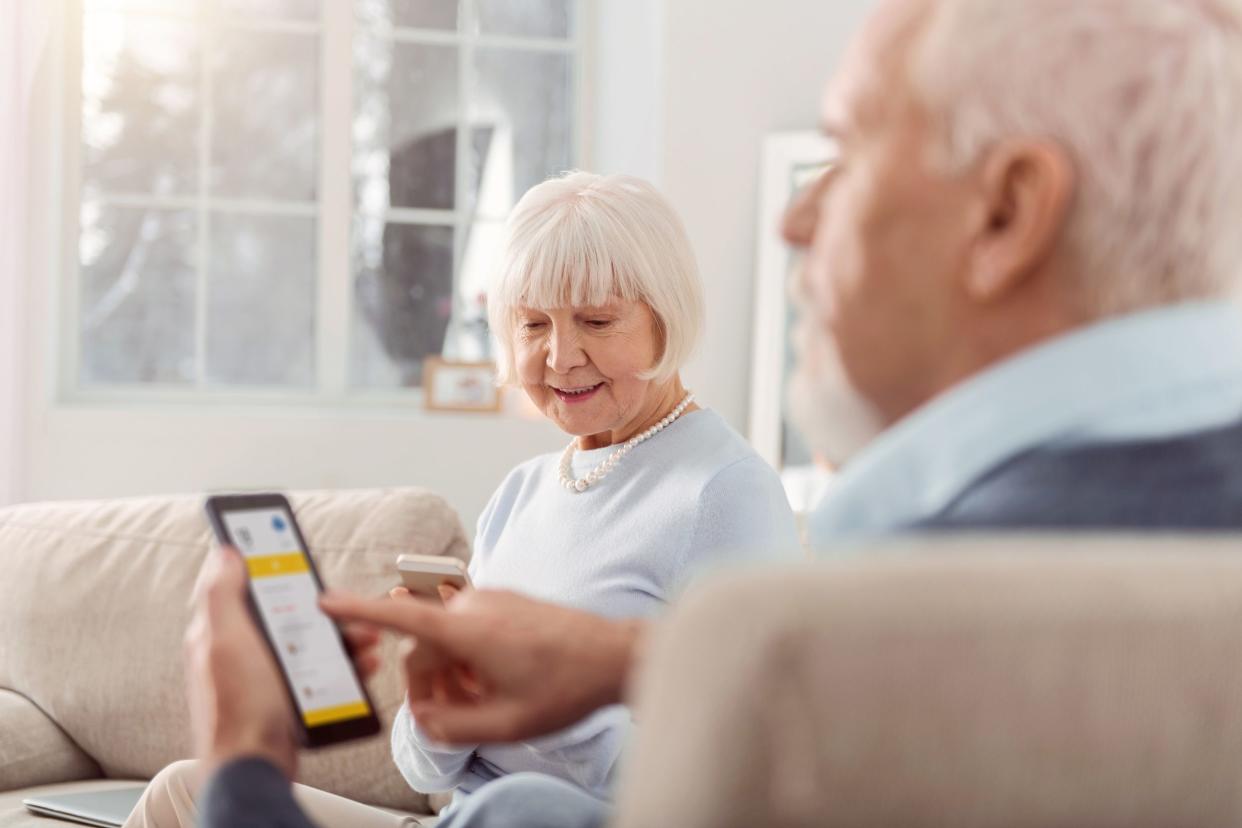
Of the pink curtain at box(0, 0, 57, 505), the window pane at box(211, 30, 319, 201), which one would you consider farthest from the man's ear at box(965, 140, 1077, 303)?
the window pane at box(211, 30, 319, 201)

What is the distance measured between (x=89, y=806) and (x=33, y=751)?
0.30 meters

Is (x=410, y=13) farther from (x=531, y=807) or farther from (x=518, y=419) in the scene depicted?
(x=531, y=807)

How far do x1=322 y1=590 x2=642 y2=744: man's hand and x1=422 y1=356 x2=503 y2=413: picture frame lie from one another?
10.6ft

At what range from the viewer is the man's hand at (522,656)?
856mm

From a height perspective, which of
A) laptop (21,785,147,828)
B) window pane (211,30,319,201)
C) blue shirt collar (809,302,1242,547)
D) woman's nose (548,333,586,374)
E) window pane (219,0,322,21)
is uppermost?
window pane (219,0,322,21)

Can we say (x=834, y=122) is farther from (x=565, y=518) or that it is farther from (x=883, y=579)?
(x=565, y=518)

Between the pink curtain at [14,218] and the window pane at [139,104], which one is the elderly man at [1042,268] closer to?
the pink curtain at [14,218]

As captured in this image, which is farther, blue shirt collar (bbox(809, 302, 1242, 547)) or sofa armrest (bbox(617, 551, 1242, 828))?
blue shirt collar (bbox(809, 302, 1242, 547))

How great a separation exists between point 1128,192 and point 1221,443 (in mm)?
144

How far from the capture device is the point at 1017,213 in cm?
76

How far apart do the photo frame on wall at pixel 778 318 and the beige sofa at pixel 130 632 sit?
1.49 metres

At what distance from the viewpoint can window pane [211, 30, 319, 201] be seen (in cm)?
421

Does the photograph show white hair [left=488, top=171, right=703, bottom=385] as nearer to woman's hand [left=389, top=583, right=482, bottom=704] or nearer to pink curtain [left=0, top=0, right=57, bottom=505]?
woman's hand [left=389, top=583, right=482, bottom=704]

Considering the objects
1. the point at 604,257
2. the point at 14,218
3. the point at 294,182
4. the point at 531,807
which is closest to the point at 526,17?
the point at 294,182
